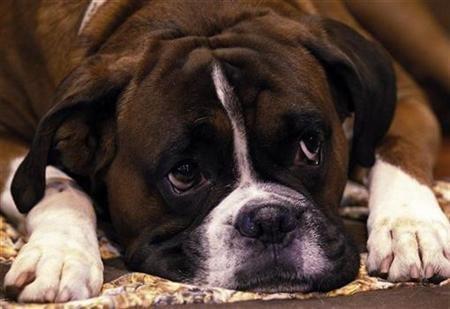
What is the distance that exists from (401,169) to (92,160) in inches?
31.1

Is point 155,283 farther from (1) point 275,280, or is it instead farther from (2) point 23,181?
(2) point 23,181

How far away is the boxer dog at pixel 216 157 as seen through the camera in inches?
84.7

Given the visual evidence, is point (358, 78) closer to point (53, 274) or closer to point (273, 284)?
point (273, 284)

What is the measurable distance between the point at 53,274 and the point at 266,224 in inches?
17.5

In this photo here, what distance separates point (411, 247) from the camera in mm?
2252

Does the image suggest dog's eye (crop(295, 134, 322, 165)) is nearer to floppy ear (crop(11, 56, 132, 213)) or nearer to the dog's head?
the dog's head

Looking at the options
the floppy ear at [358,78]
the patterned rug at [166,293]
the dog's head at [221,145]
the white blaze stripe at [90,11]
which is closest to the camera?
the patterned rug at [166,293]

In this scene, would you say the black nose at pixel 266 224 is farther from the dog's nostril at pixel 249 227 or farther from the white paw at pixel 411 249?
the white paw at pixel 411 249

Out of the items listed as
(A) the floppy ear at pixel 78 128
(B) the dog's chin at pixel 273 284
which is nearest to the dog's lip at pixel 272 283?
(B) the dog's chin at pixel 273 284

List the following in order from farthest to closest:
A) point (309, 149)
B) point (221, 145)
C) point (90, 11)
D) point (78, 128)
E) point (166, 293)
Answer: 1. point (90, 11)
2. point (78, 128)
3. point (309, 149)
4. point (221, 145)
5. point (166, 293)

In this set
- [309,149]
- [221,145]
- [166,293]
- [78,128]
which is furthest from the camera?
[78,128]

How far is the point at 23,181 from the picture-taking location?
7.97 feet

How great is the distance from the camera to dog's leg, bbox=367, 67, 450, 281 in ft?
7.33

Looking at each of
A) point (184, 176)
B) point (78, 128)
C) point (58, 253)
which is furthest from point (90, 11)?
point (58, 253)
